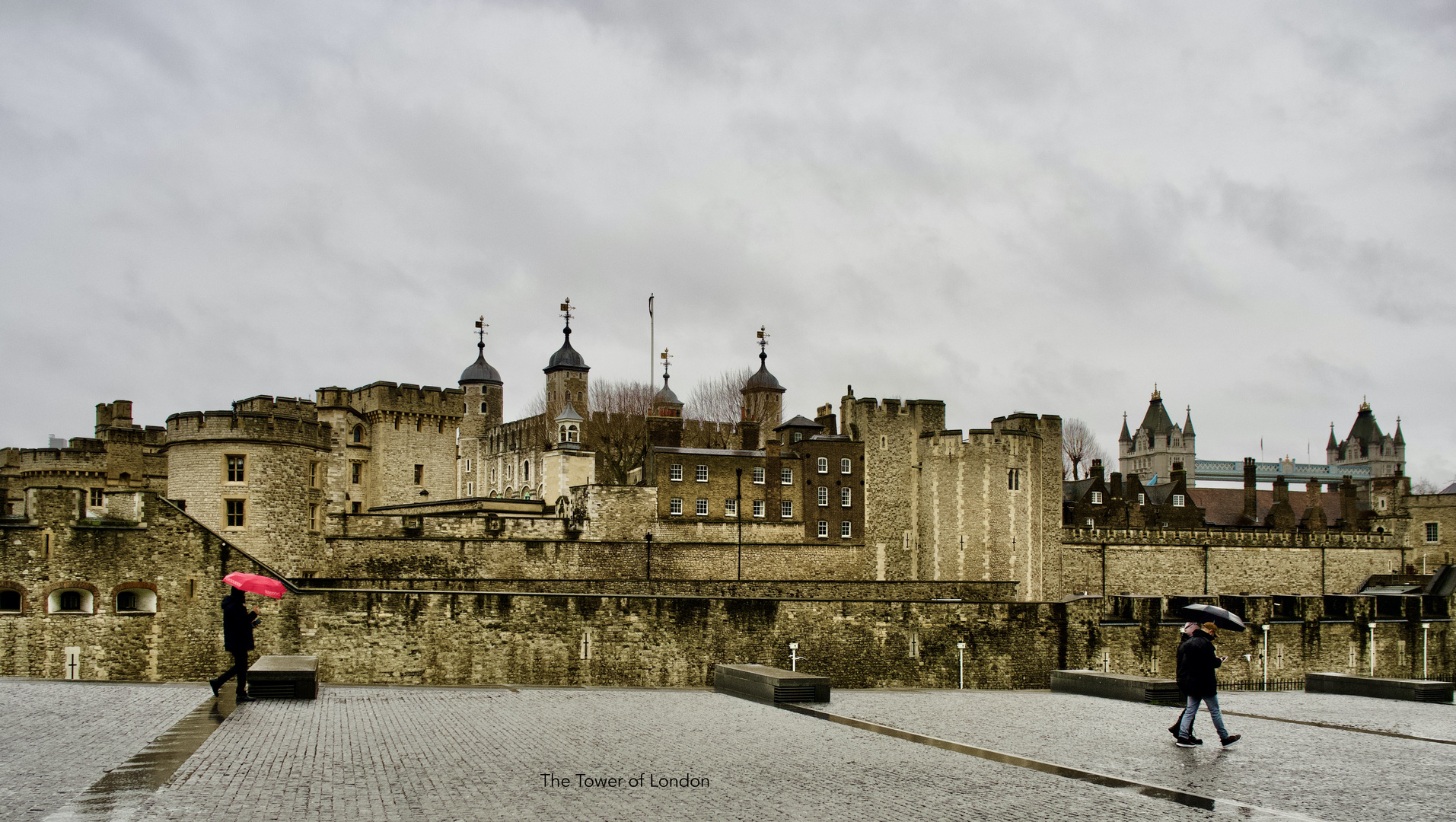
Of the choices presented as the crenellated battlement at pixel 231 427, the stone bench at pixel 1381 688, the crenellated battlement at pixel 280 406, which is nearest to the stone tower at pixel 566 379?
the crenellated battlement at pixel 280 406

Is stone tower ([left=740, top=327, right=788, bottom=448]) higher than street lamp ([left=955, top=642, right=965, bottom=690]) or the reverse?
higher

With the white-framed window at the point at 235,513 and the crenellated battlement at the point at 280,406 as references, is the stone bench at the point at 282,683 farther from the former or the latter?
the crenellated battlement at the point at 280,406

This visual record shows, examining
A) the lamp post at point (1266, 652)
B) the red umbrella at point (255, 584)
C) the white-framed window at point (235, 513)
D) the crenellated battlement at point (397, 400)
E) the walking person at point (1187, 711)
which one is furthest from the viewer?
the crenellated battlement at point (397, 400)

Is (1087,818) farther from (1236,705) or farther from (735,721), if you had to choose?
(1236,705)

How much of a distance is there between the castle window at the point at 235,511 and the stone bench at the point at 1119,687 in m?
21.7

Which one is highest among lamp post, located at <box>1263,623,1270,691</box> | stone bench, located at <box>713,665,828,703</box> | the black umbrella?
the black umbrella

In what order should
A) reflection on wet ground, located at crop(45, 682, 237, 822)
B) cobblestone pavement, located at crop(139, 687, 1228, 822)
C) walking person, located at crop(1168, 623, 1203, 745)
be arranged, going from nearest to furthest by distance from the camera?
reflection on wet ground, located at crop(45, 682, 237, 822), cobblestone pavement, located at crop(139, 687, 1228, 822), walking person, located at crop(1168, 623, 1203, 745)

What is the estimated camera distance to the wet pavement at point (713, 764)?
33.9 ft

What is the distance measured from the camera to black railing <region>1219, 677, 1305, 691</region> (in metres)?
37.0

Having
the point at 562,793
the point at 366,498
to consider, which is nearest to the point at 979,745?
the point at 562,793

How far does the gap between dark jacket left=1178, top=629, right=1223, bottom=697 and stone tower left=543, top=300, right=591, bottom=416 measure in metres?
57.4

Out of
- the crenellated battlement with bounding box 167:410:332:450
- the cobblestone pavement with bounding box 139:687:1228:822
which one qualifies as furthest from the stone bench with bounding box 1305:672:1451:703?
the crenellated battlement with bounding box 167:410:332:450

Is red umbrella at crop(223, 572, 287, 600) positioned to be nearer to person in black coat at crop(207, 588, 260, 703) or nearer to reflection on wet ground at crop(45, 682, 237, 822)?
person in black coat at crop(207, 588, 260, 703)

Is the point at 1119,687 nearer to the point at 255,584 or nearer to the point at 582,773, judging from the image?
the point at 582,773
